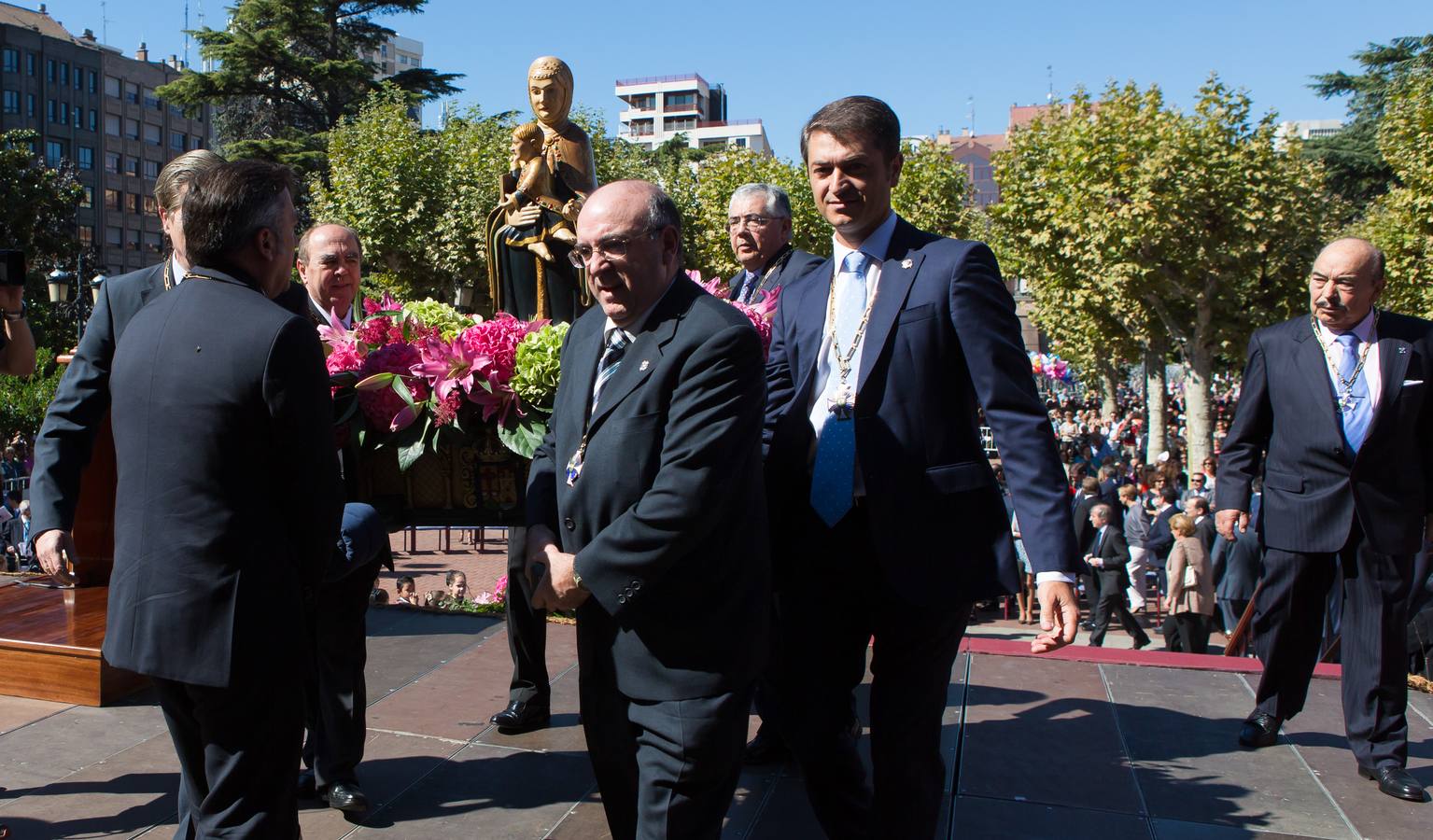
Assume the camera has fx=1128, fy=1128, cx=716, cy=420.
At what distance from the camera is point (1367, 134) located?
33.3 metres

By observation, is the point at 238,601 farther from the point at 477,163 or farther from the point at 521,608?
the point at 477,163

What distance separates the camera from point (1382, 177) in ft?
109

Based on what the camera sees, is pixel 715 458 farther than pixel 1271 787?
No

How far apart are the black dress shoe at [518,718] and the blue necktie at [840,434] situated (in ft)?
6.13

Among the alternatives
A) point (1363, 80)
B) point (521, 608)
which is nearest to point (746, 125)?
point (1363, 80)

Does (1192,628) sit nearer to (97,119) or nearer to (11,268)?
(11,268)

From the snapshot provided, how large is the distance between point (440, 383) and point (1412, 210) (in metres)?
21.1

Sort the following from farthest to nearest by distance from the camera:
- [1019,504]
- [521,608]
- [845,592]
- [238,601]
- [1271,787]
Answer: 1. [521,608]
2. [1271,787]
3. [845,592]
4. [1019,504]
5. [238,601]

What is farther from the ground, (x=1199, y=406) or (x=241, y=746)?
(x=1199, y=406)

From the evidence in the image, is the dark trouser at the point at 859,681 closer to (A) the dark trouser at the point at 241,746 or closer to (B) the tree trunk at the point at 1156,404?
(A) the dark trouser at the point at 241,746

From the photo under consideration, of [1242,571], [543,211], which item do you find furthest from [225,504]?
[1242,571]

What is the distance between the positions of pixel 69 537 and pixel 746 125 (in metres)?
118

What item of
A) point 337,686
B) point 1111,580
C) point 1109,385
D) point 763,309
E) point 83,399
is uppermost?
point 1109,385

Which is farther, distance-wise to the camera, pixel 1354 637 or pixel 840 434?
pixel 1354 637
